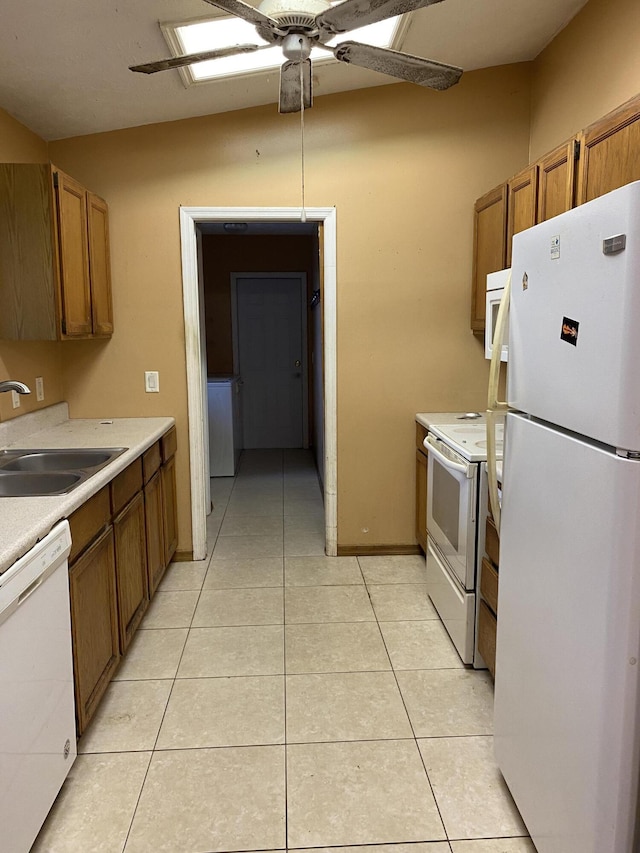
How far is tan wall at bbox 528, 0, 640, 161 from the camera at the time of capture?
95.8 inches

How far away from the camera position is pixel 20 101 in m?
2.76

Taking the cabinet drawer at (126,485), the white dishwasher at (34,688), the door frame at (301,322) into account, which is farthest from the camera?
the door frame at (301,322)

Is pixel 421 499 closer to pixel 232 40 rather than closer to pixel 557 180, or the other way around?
pixel 557 180

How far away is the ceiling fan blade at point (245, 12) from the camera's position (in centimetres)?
156

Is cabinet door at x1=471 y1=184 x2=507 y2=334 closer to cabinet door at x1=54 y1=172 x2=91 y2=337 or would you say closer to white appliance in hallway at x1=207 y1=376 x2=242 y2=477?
cabinet door at x1=54 y1=172 x2=91 y2=337

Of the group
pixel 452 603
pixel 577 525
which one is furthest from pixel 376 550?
pixel 577 525

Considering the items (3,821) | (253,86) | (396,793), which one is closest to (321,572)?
(396,793)

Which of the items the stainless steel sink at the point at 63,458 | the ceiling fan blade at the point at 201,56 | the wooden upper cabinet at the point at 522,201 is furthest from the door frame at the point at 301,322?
the ceiling fan blade at the point at 201,56

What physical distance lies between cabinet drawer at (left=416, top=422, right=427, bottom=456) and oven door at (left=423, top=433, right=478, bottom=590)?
0.37 meters

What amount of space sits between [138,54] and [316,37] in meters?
1.09

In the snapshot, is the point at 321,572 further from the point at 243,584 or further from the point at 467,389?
the point at 467,389

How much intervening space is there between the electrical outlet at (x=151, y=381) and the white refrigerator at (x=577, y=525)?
8.03ft

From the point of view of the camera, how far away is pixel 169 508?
3.52 meters

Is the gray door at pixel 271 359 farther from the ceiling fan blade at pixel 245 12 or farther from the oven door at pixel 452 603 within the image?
the ceiling fan blade at pixel 245 12
